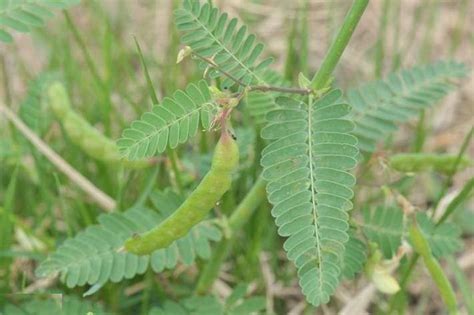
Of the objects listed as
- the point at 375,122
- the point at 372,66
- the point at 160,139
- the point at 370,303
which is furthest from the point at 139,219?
Answer: the point at 372,66

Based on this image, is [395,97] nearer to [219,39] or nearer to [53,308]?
[219,39]

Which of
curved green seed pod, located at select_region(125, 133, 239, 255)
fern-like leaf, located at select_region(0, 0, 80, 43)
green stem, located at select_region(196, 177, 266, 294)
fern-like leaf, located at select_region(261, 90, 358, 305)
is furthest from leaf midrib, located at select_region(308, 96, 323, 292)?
fern-like leaf, located at select_region(0, 0, 80, 43)

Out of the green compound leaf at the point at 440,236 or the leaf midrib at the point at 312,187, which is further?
the green compound leaf at the point at 440,236

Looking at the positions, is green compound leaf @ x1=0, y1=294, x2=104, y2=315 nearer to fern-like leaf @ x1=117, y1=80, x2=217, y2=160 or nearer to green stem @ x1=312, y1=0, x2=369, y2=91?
fern-like leaf @ x1=117, y1=80, x2=217, y2=160

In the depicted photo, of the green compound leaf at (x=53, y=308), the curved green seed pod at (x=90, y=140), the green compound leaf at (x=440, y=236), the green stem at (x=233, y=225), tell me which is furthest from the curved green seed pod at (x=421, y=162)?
the green compound leaf at (x=53, y=308)

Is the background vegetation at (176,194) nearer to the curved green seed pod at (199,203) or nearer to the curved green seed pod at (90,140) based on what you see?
the curved green seed pod at (90,140)

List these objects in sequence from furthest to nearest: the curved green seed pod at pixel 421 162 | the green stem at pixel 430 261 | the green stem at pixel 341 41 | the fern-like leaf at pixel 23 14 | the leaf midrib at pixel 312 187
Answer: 1. the curved green seed pod at pixel 421 162
2. the fern-like leaf at pixel 23 14
3. the green stem at pixel 430 261
4. the green stem at pixel 341 41
5. the leaf midrib at pixel 312 187

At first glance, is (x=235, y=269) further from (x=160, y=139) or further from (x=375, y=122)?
(x=160, y=139)
